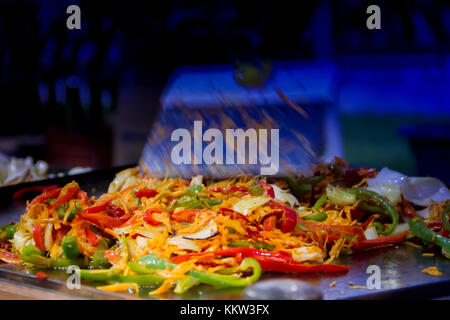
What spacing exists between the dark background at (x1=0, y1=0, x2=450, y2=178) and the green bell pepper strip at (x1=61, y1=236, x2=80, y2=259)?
1.25 meters

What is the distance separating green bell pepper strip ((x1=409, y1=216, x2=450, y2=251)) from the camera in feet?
4.97

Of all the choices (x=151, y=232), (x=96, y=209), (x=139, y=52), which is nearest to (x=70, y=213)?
(x=96, y=209)

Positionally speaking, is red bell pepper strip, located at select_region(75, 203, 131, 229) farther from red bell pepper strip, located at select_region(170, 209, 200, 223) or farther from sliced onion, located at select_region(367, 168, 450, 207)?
sliced onion, located at select_region(367, 168, 450, 207)

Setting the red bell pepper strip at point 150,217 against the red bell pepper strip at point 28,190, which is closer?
the red bell pepper strip at point 150,217

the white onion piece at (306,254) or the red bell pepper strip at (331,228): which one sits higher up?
the red bell pepper strip at (331,228)

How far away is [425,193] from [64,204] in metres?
1.26

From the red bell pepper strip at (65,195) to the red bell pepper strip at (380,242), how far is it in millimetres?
909

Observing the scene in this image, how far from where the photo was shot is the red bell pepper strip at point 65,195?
160 centimetres

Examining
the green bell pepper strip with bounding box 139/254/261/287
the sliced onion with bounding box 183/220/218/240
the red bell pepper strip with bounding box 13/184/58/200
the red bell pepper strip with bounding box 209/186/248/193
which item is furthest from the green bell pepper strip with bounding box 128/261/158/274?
the red bell pepper strip with bounding box 13/184/58/200

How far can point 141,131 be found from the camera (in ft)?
14.6

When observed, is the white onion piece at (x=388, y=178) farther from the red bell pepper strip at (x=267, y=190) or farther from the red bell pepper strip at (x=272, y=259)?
the red bell pepper strip at (x=272, y=259)

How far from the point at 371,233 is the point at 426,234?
0.17m

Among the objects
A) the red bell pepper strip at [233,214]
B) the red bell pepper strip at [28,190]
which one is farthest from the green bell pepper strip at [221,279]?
the red bell pepper strip at [28,190]
